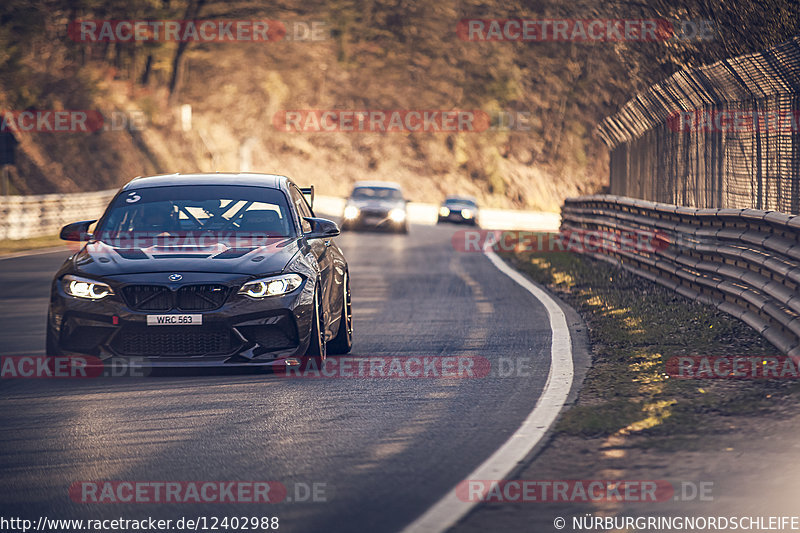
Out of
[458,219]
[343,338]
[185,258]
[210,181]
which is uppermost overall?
[210,181]

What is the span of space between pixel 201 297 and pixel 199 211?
1547 mm

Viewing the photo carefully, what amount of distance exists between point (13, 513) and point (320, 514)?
1.39 metres

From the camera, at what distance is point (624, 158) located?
23.7 m

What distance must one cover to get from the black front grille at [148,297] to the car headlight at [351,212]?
25696 millimetres

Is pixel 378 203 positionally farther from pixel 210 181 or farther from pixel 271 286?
pixel 271 286

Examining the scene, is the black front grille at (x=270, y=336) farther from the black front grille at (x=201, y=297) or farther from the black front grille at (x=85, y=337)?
the black front grille at (x=85, y=337)

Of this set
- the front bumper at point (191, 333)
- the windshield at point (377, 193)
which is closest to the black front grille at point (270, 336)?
the front bumper at point (191, 333)

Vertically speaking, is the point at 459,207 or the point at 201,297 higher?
the point at 201,297

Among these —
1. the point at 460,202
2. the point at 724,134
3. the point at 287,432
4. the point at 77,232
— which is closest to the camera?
the point at 287,432

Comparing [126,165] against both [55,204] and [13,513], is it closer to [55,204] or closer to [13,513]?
[55,204]

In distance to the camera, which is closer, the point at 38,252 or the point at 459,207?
the point at 38,252

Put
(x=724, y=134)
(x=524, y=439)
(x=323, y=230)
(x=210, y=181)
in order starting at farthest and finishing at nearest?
1. (x=724, y=134)
2. (x=210, y=181)
3. (x=323, y=230)
4. (x=524, y=439)

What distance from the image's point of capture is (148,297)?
28.3 ft

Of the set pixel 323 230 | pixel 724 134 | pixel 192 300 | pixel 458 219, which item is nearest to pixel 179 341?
pixel 192 300
